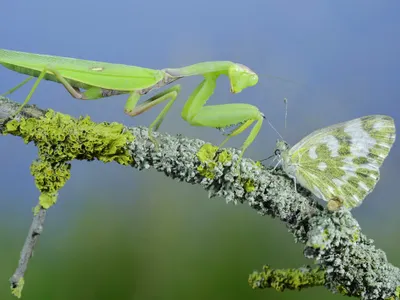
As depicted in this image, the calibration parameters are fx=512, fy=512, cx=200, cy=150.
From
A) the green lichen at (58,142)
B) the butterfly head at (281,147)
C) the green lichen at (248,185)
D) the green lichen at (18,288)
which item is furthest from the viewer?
the butterfly head at (281,147)

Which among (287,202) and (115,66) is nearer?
(115,66)

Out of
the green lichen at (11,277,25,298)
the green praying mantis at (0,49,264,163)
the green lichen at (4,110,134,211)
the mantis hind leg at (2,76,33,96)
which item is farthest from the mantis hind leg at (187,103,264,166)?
the green lichen at (11,277,25,298)

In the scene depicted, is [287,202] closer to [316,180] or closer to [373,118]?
[316,180]

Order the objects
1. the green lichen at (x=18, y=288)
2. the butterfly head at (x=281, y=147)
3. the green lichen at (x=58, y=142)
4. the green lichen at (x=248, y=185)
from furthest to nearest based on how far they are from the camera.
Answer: the butterfly head at (x=281, y=147) → the green lichen at (x=248, y=185) → the green lichen at (x=58, y=142) → the green lichen at (x=18, y=288)

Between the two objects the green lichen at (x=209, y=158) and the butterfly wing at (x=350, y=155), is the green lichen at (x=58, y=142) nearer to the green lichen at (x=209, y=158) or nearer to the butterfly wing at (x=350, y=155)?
the green lichen at (x=209, y=158)

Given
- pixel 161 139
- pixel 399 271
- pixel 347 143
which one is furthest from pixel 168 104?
pixel 399 271

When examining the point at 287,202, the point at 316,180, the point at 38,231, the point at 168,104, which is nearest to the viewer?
the point at 38,231

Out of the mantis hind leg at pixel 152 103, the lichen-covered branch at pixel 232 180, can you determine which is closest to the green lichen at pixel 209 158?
the lichen-covered branch at pixel 232 180
